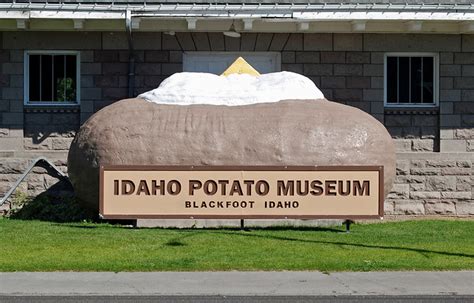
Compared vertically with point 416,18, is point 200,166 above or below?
below

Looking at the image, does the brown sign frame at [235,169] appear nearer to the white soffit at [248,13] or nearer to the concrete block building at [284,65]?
the concrete block building at [284,65]

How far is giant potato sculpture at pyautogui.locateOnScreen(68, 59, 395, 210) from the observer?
54.4 ft

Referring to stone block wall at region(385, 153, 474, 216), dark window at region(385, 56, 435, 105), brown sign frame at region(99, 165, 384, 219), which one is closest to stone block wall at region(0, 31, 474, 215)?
stone block wall at region(385, 153, 474, 216)

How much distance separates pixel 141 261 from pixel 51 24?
814cm

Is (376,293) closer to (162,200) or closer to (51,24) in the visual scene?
(162,200)

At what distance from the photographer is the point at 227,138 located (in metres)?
16.7

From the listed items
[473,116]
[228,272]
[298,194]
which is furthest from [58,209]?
[473,116]

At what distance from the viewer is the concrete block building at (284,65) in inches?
768

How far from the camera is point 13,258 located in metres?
13.1

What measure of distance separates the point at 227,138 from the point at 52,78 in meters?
5.07

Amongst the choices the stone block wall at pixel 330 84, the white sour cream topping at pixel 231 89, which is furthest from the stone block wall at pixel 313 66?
the white sour cream topping at pixel 231 89

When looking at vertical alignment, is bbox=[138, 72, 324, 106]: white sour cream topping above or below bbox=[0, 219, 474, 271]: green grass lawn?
above

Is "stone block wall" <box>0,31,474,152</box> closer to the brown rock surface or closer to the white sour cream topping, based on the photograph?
the white sour cream topping

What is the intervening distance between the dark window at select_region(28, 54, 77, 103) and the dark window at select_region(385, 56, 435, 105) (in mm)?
6326
